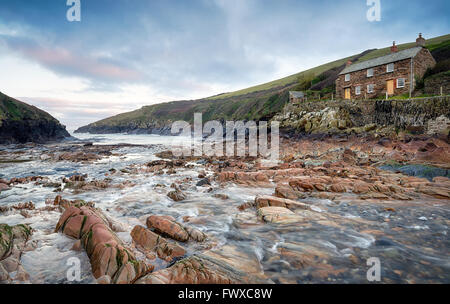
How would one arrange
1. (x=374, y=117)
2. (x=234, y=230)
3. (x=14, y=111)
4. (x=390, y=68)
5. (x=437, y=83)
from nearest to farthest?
(x=234, y=230), (x=374, y=117), (x=437, y=83), (x=390, y=68), (x=14, y=111)

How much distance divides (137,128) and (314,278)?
393 ft

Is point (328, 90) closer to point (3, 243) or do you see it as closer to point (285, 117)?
point (285, 117)

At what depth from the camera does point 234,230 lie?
6570 mm

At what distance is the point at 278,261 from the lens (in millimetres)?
4773

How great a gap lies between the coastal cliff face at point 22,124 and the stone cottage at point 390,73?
205ft

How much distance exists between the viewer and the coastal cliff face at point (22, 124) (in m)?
40.5

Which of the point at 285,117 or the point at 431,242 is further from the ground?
the point at 285,117

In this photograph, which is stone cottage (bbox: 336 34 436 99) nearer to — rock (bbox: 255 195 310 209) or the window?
the window

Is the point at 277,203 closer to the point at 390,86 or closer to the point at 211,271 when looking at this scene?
the point at 211,271

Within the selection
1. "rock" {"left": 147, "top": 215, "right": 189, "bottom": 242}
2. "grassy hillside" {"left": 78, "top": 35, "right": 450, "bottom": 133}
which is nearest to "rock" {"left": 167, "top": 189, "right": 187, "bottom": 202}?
"rock" {"left": 147, "top": 215, "right": 189, "bottom": 242}

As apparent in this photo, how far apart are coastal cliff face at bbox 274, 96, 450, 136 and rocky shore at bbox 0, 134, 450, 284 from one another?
817 cm

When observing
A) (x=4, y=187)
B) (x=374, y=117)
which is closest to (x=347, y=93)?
(x=374, y=117)

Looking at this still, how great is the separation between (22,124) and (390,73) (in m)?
67.7
